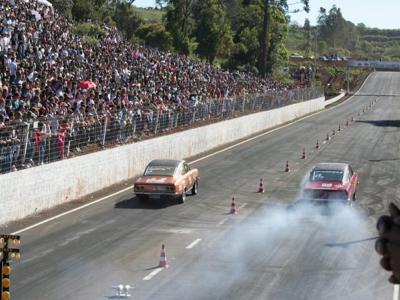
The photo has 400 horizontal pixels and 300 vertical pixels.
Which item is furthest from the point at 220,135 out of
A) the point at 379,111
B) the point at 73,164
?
the point at 379,111

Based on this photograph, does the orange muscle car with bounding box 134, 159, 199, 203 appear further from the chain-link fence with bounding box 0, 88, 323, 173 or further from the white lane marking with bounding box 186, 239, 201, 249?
the white lane marking with bounding box 186, 239, 201, 249

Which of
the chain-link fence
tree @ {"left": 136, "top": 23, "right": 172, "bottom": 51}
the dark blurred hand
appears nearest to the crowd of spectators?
the chain-link fence

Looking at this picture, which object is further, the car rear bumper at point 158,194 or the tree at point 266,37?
the tree at point 266,37

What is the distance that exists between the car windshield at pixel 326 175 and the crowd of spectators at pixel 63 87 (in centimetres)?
813

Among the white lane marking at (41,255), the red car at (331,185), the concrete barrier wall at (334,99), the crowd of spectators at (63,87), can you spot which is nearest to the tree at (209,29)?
the concrete barrier wall at (334,99)

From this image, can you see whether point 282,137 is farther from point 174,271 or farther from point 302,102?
point 174,271

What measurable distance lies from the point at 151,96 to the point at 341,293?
74.9ft

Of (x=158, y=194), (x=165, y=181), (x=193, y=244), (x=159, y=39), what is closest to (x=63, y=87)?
(x=165, y=181)

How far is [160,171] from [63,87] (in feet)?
18.8

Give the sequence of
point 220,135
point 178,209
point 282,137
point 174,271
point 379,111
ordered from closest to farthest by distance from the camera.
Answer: point 174,271 → point 178,209 → point 220,135 → point 282,137 → point 379,111

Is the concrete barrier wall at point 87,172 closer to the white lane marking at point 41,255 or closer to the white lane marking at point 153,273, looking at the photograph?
the white lane marking at point 41,255

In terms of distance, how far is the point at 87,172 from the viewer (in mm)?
24625

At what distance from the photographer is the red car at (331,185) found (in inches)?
884

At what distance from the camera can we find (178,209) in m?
22.5
